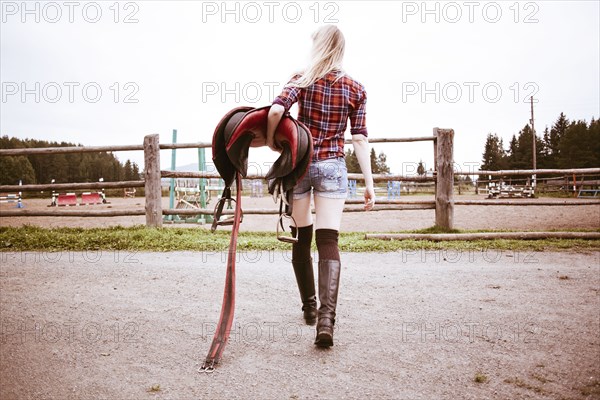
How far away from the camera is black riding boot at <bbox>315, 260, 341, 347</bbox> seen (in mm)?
2135

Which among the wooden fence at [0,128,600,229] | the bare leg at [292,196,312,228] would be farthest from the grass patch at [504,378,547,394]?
the wooden fence at [0,128,600,229]

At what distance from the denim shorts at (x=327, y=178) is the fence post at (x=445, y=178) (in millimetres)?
4675

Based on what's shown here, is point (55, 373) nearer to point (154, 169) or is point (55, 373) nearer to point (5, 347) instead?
point (5, 347)

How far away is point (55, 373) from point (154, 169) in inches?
199

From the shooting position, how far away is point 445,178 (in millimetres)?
6559

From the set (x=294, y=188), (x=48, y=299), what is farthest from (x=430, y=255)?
(x=48, y=299)

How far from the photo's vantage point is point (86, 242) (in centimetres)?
537

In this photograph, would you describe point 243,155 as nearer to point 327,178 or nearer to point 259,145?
point 259,145

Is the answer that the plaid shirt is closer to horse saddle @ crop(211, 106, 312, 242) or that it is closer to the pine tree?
horse saddle @ crop(211, 106, 312, 242)

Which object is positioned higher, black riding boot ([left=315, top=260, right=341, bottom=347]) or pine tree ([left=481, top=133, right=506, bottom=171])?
pine tree ([left=481, top=133, right=506, bottom=171])

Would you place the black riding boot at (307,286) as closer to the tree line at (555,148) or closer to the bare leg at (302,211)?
the bare leg at (302,211)

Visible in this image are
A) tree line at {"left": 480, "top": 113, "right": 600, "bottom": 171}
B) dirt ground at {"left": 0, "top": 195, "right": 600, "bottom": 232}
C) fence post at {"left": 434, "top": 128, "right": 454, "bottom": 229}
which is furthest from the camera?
tree line at {"left": 480, "top": 113, "right": 600, "bottom": 171}

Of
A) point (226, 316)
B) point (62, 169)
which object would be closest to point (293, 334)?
point (226, 316)

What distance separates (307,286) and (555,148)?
75.2 meters
